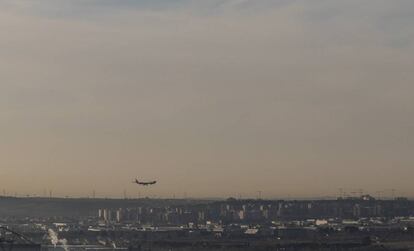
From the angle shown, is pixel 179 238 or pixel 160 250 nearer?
pixel 160 250

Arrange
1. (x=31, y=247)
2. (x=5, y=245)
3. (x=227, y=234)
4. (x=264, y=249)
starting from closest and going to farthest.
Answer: (x=5, y=245)
(x=31, y=247)
(x=264, y=249)
(x=227, y=234)

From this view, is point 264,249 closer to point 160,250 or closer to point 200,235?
point 160,250

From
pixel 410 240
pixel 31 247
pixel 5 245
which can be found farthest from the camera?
pixel 410 240

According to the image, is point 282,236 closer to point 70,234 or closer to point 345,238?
point 345,238

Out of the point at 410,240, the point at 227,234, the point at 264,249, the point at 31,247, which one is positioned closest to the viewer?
the point at 31,247

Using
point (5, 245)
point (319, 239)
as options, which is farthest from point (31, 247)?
point (319, 239)

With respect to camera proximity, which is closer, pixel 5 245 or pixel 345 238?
pixel 5 245

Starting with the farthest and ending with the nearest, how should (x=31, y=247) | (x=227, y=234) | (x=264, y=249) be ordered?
(x=227, y=234) < (x=264, y=249) < (x=31, y=247)

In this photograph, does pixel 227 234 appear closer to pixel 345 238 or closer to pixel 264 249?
pixel 345 238

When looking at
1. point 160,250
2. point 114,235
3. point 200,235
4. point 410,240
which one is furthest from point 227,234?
point 160,250
